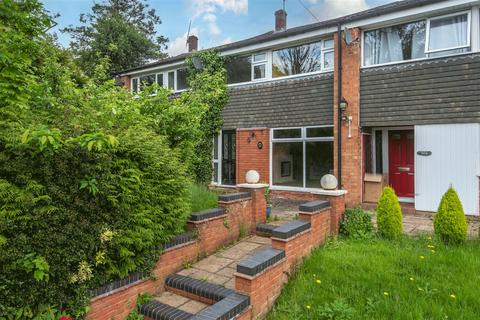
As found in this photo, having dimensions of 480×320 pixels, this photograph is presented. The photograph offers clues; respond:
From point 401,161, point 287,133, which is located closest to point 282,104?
point 287,133

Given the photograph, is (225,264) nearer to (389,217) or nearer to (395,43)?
(389,217)

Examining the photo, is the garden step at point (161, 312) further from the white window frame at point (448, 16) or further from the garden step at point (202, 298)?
the white window frame at point (448, 16)

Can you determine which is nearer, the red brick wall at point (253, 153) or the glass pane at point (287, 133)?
the glass pane at point (287, 133)

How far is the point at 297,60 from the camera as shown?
10.2m

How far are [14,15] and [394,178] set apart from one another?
9.10 m

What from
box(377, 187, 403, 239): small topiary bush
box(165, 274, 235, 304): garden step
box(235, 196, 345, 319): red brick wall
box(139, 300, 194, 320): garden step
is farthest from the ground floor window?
box(139, 300, 194, 320): garden step

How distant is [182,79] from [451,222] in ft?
36.0

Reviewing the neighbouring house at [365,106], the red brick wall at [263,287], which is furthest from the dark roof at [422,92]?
the red brick wall at [263,287]

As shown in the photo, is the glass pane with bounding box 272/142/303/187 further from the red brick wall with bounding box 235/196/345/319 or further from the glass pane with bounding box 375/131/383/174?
the red brick wall with bounding box 235/196/345/319

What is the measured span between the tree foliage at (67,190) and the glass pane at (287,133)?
20.1ft

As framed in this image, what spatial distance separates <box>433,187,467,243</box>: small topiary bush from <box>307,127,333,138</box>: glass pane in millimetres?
4622

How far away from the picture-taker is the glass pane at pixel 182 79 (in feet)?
43.4

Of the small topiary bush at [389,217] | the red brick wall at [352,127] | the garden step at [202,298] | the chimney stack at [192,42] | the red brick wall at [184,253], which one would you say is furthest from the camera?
the chimney stack at [192,42]

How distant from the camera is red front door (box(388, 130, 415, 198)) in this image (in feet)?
29.4
